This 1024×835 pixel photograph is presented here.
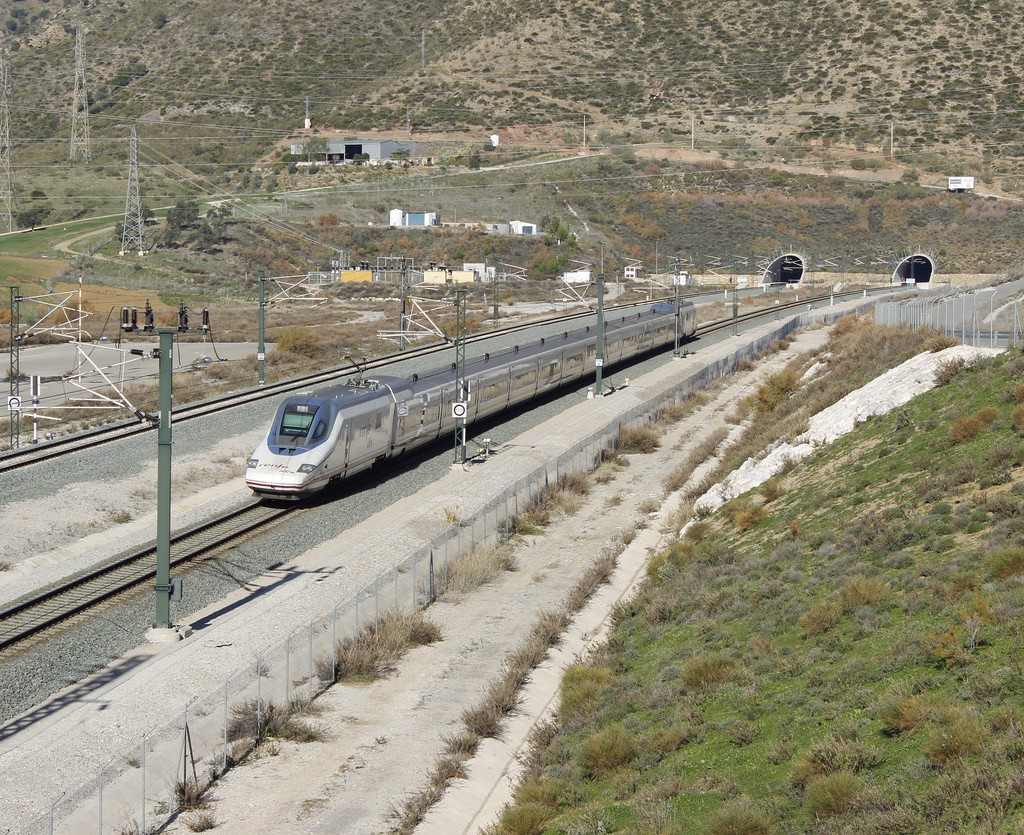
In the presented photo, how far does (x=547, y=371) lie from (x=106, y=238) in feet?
241

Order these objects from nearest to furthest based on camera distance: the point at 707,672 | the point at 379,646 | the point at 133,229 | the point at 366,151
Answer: the point at 707,672, the point at 379,646, the point at 133,229, the point at 366,151

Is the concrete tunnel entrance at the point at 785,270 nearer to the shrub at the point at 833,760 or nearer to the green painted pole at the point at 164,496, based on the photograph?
the green painted pole at the point at 164,496

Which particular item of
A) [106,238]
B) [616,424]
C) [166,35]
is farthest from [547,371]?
[166,35]

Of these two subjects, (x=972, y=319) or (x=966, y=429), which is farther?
(x=972, y=319)

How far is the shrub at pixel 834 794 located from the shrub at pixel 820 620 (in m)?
5.53

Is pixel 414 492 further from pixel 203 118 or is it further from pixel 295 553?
pixel 203 118

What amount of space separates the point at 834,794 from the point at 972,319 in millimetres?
28444

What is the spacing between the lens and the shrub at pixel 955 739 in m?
12.5

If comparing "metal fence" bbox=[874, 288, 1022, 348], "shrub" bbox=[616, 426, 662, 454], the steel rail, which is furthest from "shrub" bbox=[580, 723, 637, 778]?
"shrub" bbox=[616, 426, 662, 454]

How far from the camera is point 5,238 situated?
371 ft

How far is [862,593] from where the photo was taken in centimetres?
1858

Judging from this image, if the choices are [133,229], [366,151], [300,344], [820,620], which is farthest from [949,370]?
[366,151]

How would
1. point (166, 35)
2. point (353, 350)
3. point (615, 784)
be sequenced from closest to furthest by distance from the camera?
1. point (615, 784)
2. point (353, 350)
3. point (166, 35)

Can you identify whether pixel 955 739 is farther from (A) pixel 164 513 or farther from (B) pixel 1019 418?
(A) pixel 164 513
